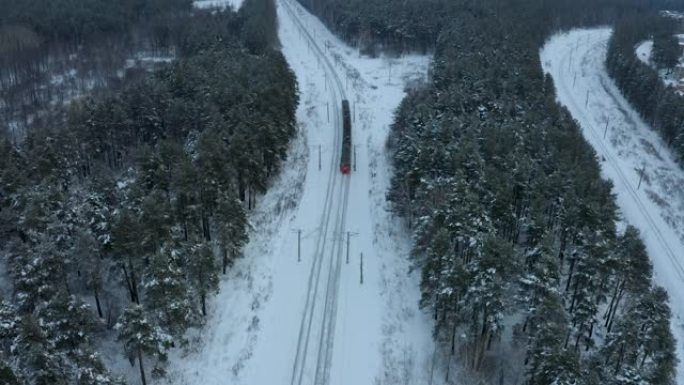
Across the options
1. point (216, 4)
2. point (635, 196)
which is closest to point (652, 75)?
point (635, 196)

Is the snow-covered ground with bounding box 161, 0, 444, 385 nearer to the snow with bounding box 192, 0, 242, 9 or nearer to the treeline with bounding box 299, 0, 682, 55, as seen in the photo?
the treeline with bounding box 299, 0, 682, 55

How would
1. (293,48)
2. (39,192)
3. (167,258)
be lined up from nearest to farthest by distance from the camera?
(167,258) → (39,192) → (293,48)

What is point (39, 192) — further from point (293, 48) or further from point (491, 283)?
point (293, 48)

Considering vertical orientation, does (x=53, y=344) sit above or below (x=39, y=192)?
below

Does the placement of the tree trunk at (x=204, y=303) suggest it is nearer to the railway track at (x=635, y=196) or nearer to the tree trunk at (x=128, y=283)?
the tree trunk at (x=128, y=283)

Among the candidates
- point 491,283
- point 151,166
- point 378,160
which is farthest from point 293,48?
point 491,283

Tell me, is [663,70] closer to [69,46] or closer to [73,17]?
[69,46]

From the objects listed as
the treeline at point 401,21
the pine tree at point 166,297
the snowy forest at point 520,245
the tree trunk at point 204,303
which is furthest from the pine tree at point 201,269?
the treeline at point 401,21
